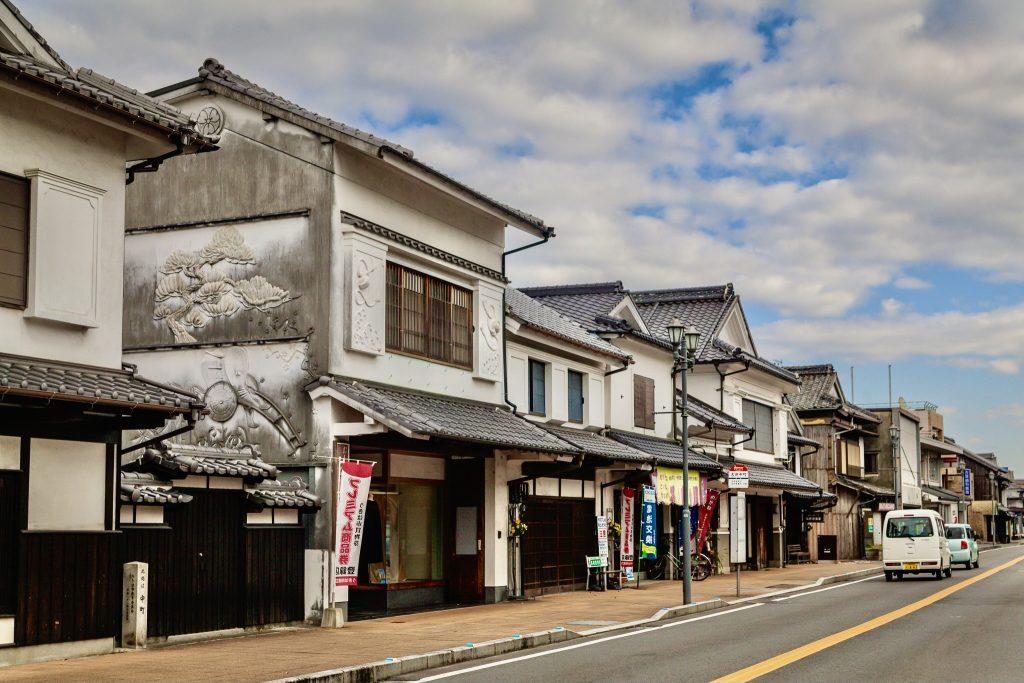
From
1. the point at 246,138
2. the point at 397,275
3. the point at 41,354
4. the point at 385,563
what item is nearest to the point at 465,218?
the point at 397,275

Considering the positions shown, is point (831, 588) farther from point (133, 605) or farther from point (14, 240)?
point (14, 240)

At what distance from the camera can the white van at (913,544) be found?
34.9m

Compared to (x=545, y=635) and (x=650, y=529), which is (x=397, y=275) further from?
(x=650, y=529)

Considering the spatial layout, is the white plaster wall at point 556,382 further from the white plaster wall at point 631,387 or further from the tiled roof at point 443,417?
the tiled roof at point 443,417

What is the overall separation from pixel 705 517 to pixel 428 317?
50.8 ft

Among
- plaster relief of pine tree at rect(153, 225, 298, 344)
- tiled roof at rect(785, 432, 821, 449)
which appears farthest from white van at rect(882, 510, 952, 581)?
plaster relief of pine tree at rect(153, 225, 298, 344)

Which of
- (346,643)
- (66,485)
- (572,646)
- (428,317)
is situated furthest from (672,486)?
(66,485)

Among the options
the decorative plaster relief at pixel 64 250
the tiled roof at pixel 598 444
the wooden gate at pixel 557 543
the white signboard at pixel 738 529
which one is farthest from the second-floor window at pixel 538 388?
the decorative plaster relief at pixel 64 250

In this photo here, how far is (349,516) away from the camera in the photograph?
771 inches

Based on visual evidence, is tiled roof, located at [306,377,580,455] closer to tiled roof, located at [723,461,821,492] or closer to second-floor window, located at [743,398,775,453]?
tiled roof, located at [723,461,821,492]

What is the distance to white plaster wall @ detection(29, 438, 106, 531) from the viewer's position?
1424cm

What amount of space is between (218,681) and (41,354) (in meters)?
4.66

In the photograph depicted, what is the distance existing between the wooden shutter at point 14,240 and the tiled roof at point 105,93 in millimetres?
1356

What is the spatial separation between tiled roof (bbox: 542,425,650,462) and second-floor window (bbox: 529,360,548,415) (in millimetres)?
481
